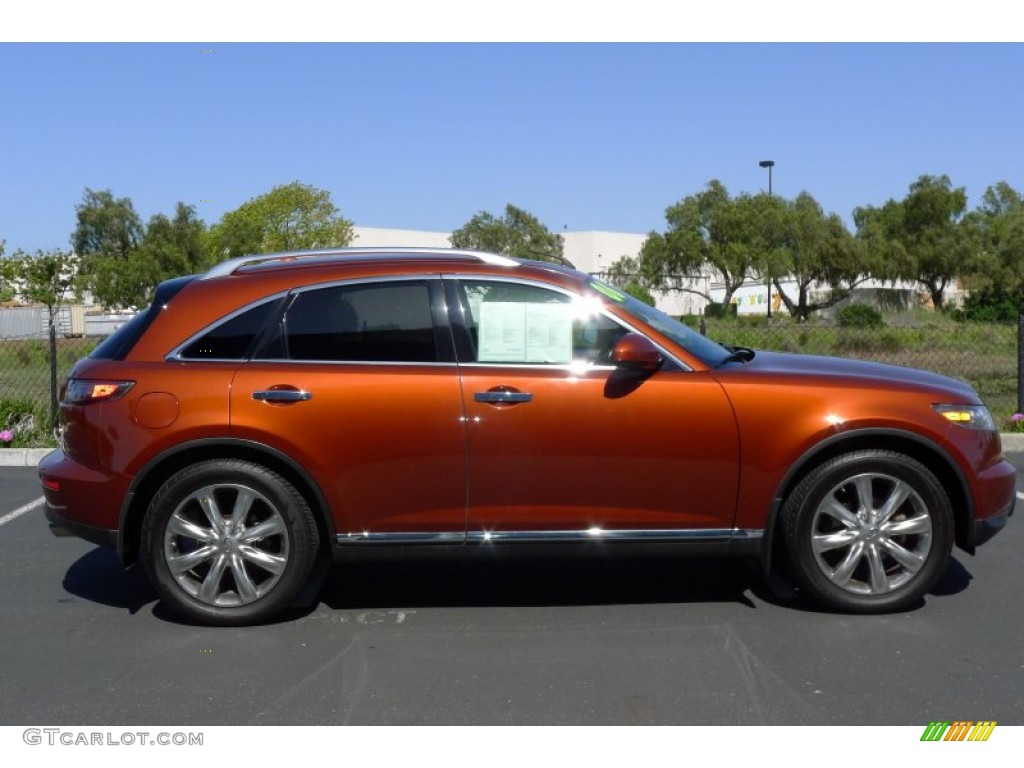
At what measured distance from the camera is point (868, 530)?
504 cm

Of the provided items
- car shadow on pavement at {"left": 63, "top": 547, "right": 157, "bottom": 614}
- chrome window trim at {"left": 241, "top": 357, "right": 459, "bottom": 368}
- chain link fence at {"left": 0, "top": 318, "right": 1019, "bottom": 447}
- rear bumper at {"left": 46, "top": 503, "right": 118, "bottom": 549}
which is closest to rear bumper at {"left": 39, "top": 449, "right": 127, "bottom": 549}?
rear bumper at {"left": 46, "top": 503, "right": 118, "bottom": 549}

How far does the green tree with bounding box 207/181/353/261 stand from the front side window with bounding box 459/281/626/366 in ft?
119

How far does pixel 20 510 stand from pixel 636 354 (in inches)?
207

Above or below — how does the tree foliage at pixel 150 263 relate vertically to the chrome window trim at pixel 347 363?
above

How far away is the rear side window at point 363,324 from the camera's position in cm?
505

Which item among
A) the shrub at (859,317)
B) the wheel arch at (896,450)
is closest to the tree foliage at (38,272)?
the shrub at (859,317)

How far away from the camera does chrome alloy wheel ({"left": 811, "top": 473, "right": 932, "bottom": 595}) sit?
16.5 ft

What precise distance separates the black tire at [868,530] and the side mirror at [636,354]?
0.91m

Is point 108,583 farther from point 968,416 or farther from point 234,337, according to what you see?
point 968,416

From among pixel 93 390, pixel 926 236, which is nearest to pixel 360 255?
pixel 93 390

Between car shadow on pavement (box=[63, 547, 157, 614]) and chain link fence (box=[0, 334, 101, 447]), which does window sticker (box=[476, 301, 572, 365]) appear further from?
chain link fence (box=[0, 334, 101, 447])

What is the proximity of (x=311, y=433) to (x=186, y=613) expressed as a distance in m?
1.07

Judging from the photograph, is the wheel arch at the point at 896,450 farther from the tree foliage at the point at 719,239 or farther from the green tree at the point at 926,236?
the green tree at the point at 926,236

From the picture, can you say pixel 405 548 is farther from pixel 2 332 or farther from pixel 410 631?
pixel 2 332
